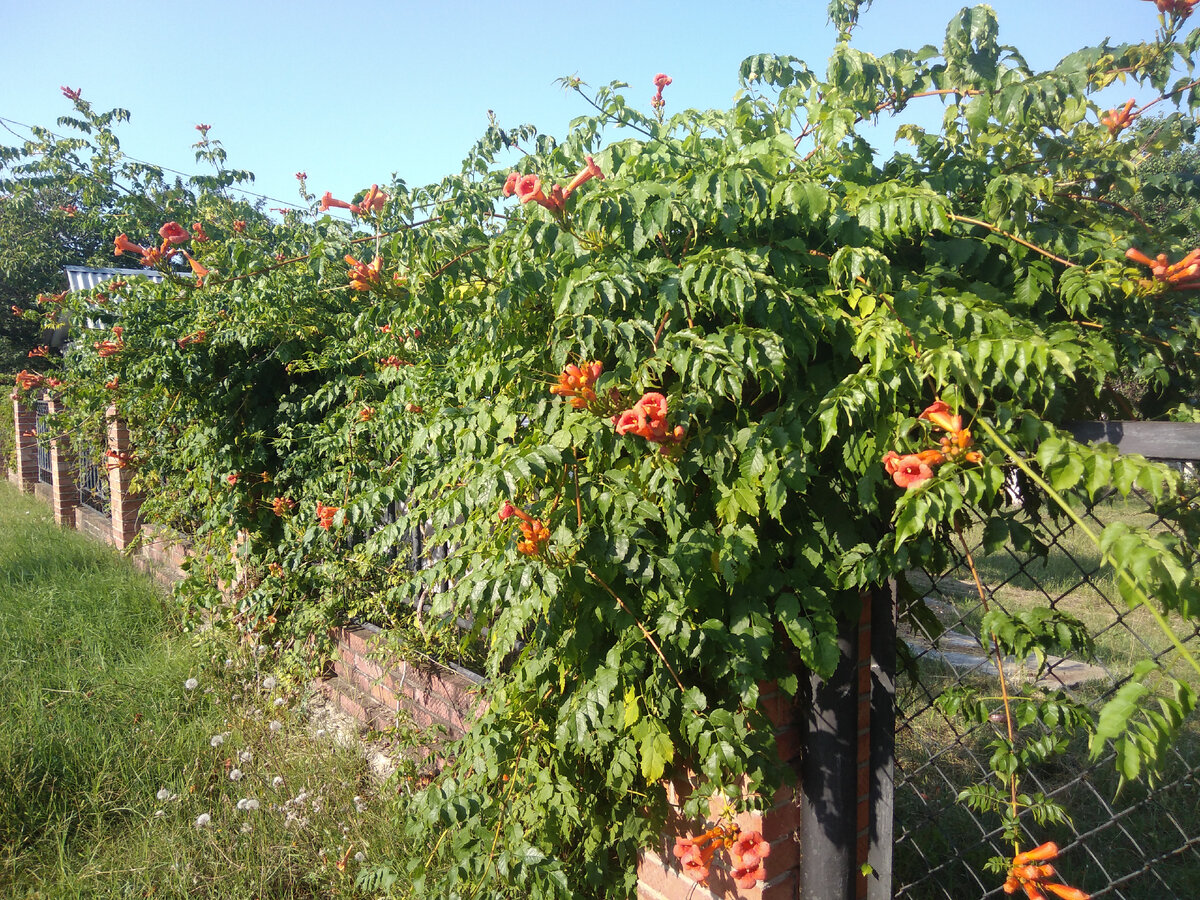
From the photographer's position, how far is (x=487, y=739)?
2.11 metres

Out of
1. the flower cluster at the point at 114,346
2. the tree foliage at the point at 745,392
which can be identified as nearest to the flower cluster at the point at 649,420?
the tree foliage at the point at 745,392

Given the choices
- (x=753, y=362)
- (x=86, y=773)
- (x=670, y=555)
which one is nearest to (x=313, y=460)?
(x=86, y=773)

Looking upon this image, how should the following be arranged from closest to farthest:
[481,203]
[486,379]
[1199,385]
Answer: [1199,385] → [486,379] → [481,203]

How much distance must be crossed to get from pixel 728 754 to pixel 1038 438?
903 millimetres

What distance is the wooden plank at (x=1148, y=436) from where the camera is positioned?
1374mm

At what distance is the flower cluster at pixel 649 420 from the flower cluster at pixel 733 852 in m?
0.99

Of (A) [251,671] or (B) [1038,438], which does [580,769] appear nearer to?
(B) [1038,438]

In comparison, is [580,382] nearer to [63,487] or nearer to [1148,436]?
[1148,436]

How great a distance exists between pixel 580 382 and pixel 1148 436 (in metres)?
1.13

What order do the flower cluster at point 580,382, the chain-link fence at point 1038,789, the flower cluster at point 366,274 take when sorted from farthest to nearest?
1. the flower cluster at point 366,274
2. the chain-link fence at point 1038,789
3. the flower cluster at point 580,382

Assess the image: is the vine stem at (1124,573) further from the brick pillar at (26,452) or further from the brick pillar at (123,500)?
the brick pillar at (26,452)

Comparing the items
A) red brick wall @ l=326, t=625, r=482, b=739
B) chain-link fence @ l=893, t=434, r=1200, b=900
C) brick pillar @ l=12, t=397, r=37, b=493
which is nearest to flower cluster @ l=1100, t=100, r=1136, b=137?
chain-link fence @ l=893, t=434, r=1200, b=900

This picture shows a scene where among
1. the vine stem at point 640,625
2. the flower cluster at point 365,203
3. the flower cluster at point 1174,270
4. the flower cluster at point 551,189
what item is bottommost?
the vine stem at point 640,625

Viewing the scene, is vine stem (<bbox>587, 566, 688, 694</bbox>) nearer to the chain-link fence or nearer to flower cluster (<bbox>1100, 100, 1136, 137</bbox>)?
the chain-link fence
